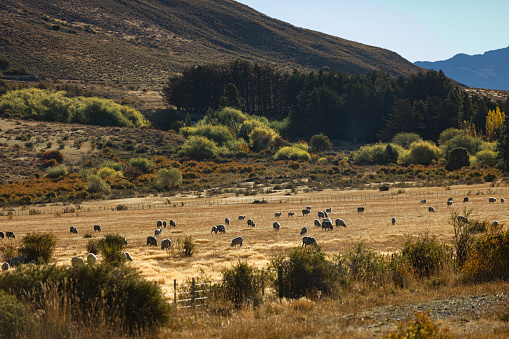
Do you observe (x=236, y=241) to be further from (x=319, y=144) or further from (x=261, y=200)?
(x=319, y=144)

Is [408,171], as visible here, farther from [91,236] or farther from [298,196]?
[91,236]

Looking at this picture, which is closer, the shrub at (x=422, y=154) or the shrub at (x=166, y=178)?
the shrub at (x=166, y=178)

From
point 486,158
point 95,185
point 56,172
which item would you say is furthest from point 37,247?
point 486,158

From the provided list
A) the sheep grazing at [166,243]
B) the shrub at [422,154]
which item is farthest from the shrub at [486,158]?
the sheep grazing at [166,243]

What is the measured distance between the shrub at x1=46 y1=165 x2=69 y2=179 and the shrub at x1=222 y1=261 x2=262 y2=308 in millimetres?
81457

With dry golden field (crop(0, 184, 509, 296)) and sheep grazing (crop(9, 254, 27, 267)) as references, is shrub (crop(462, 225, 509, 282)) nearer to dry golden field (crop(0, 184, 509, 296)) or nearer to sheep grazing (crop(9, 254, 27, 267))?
dry golden field (crop(0, 184, 509, 296))

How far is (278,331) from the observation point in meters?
11.7

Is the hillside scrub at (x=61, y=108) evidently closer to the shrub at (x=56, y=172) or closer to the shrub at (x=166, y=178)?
the shrub at (x=56, y=172)

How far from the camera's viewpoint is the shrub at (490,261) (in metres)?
16.7

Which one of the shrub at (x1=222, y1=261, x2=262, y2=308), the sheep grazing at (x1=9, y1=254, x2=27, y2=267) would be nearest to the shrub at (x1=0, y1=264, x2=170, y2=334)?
the shrub at (x1=222, y1=261, x2=262, y2=308)

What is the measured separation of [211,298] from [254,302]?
1510mm

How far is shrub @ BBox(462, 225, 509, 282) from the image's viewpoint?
656 inches

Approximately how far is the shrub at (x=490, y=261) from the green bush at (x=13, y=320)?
14.0 metres

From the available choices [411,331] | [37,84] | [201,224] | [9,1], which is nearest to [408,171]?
[201,224]
